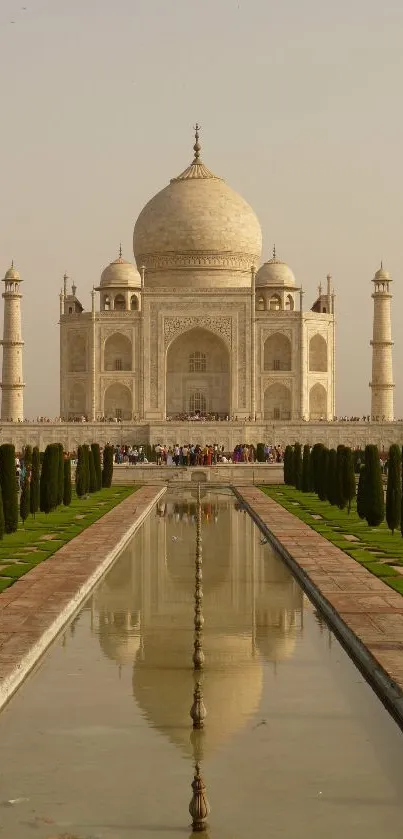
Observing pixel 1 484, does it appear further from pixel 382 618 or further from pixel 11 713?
pixel 11 713

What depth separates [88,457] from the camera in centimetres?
2356

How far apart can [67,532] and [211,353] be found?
27.6 m

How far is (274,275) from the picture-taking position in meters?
44.7

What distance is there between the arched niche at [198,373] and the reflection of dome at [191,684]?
110 ft

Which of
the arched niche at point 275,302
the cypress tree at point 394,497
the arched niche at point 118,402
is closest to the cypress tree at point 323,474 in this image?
the cypress tree at point 394,497

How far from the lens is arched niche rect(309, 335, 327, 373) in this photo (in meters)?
42.5

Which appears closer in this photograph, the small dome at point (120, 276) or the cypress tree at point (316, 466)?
the cypress tree at point (316, 466)

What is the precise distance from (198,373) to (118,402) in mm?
3176

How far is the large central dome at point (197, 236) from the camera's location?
4300 centimetres

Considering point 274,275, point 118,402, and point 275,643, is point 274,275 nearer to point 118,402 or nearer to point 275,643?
point 118,402

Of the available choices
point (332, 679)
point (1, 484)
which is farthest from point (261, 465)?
point (332, 679)

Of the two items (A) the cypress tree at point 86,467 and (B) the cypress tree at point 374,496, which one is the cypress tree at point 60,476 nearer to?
(A) the cypress tree at point 86,467

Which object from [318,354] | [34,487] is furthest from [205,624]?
[318,354]

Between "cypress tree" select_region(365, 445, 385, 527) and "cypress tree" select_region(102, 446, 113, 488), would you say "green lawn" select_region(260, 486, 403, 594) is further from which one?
"cypress tree" select_region(102, 446, 113, 488)
